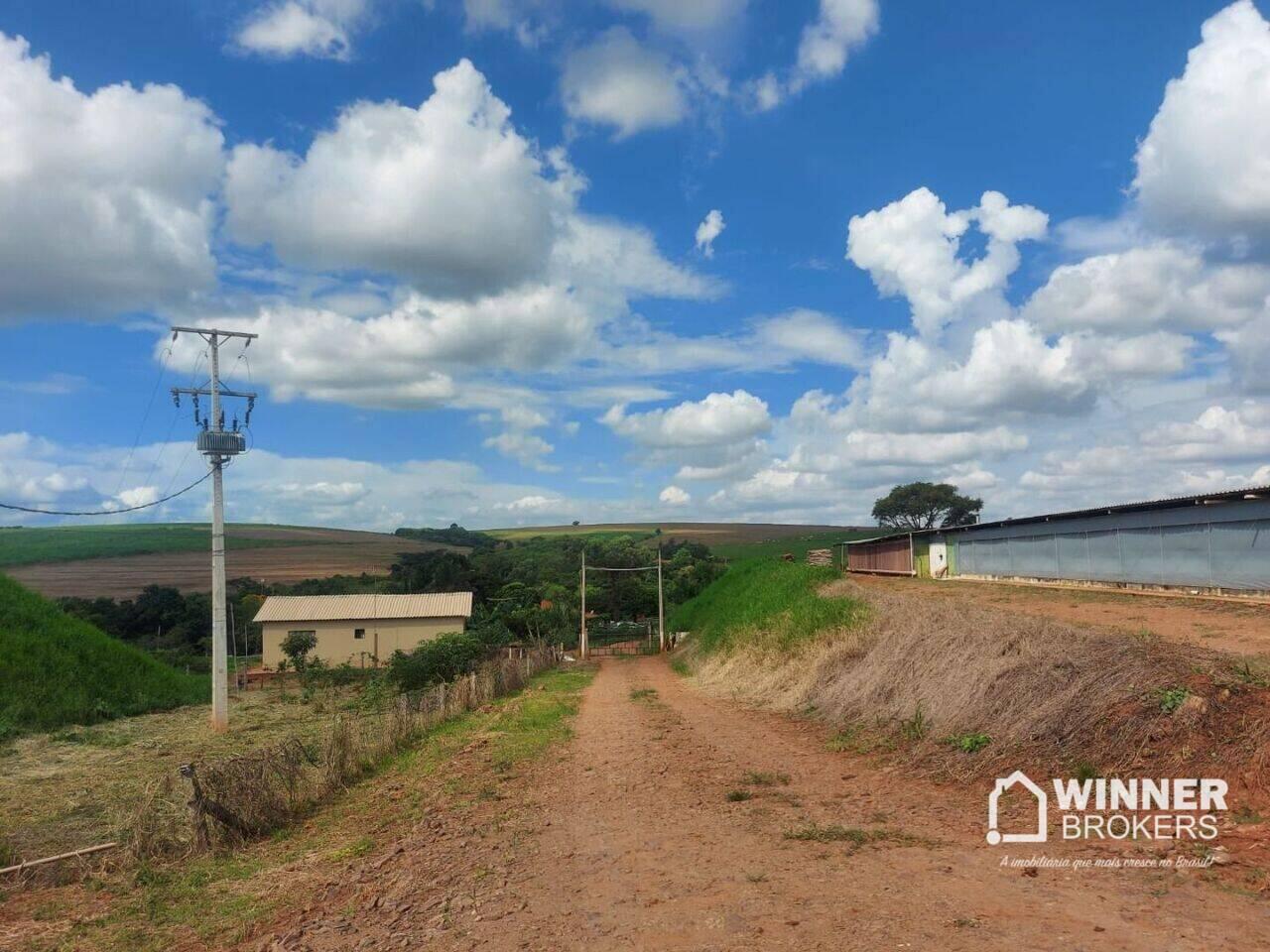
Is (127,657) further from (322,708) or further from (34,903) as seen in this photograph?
(34,903)

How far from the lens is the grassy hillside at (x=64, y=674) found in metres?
24.4

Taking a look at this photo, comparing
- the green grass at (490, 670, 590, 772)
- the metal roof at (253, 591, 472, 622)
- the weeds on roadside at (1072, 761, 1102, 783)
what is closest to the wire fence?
the green grass at (490, 670, 590, 772)

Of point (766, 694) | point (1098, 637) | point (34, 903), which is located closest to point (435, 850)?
point (34, 903)

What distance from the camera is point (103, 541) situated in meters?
103

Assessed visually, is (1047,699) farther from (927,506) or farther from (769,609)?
(927,506)

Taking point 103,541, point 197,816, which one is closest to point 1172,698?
point 197,816

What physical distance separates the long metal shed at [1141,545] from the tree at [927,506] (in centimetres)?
4663

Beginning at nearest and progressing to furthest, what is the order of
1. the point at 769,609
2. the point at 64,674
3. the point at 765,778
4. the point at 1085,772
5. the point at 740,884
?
the point at 740,884, the point at 1085,772, the point at 765,778, the point at 64,674, the point at 769,609

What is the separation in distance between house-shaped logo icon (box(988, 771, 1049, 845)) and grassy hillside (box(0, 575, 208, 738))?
78.0 ft

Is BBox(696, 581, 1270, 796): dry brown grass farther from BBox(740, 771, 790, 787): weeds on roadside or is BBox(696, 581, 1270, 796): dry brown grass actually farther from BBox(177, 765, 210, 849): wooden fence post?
BBox(177, 765, 210, 849): wooden fence post

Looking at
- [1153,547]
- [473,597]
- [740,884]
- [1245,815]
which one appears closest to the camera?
[740,884]

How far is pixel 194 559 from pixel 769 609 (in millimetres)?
78544

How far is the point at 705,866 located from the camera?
678 centimetres

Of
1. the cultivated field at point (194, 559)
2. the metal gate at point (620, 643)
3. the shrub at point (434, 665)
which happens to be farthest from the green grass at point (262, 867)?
the cultivated field at point (194, 559)
